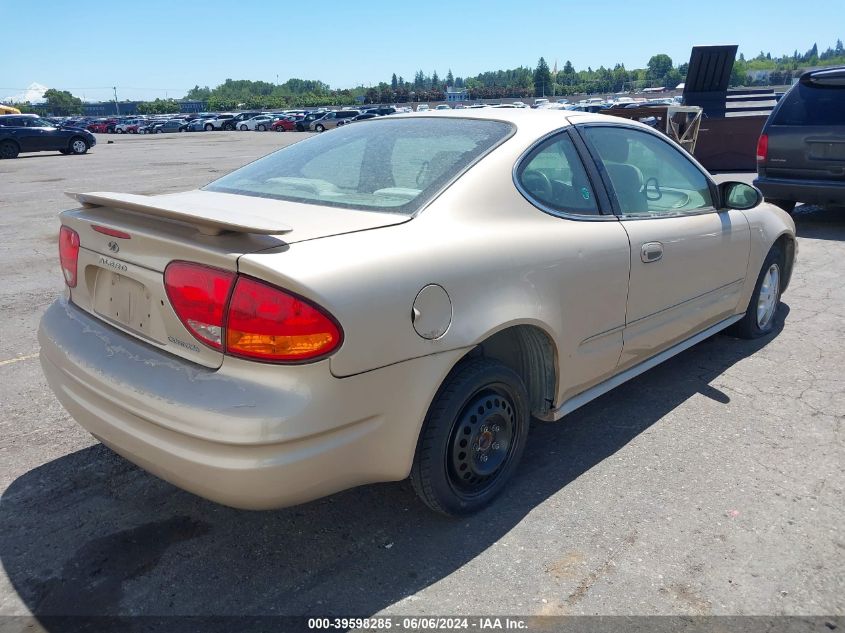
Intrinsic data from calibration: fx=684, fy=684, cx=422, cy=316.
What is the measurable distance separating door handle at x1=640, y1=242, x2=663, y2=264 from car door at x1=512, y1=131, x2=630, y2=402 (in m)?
0.14

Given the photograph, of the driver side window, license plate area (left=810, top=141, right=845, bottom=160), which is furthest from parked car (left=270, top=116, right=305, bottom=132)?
the driver side window

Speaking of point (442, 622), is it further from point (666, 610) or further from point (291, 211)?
point (291, 211)

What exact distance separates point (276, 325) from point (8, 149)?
28014 millimetres

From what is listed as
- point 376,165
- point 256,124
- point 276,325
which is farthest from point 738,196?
point 256,124

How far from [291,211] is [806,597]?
2331mm

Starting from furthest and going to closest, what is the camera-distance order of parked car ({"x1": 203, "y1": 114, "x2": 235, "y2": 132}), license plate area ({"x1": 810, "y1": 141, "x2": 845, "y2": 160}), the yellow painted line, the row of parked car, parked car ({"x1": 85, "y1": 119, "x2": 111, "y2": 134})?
1. parked car ({"x1": 85, "y1": 119, "x2": 111, "y2": 134})
2. parked car ({"x1": 203, "y1": 114, "x2": 235, "y2": 132})
3. the row of parked car
4. license plate area ({"x1": 810, "y1": 141, "x2": 845, "y2": 160})
5. the yellow painted line

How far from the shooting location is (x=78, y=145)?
91.1 feet

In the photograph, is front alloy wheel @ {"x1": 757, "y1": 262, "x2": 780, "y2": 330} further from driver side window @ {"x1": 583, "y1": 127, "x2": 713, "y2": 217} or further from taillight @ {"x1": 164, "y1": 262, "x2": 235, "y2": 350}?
taillight @ {"x1": 164, "y1": 262, "x2": 235, "y2": 350}

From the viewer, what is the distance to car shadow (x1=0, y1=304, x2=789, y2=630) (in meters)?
2.39

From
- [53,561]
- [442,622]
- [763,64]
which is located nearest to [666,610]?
[442,622]

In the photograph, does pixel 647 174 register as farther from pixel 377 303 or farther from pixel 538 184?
pixel 377 303

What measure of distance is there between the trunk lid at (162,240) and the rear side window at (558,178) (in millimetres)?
758

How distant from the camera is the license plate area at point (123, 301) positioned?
2.45m

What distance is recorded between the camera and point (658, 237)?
3475 mm
